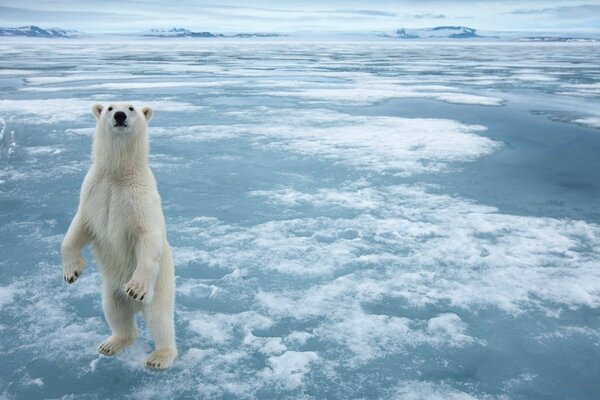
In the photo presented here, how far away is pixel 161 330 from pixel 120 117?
3.69 feet

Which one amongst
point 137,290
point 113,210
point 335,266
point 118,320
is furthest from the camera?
point 335,266

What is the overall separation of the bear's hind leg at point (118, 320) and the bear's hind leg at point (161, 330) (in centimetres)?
18

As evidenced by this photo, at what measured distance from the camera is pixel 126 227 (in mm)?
2510

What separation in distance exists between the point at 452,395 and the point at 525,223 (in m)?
2.92

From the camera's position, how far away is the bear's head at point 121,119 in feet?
8.01

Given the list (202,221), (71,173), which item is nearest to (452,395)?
(202,221)

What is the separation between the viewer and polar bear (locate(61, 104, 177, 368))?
2441 millimetres

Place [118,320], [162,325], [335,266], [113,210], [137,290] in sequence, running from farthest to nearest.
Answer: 1. [335,266]
2. [118,320]
3. [162,325]
4. [113,210]
5. [137,290]

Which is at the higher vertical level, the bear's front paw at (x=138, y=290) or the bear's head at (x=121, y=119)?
the bear's head at (x=121, y=119)

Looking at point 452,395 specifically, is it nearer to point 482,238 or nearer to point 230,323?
point 230,323

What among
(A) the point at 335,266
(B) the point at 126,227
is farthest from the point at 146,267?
(A) the point at 335,266

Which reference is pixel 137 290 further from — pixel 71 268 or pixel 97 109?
pixel 97 109

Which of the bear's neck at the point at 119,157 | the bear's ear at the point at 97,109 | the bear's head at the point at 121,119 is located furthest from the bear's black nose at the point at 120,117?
the bear's ear at the point at 97,109

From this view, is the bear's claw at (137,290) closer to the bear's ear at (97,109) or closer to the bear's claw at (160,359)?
the bear's claw at (160,359)
